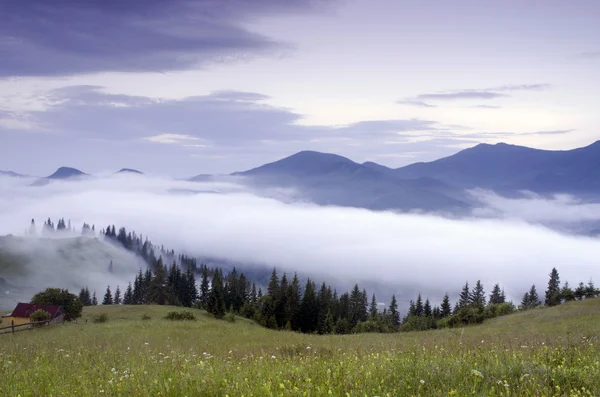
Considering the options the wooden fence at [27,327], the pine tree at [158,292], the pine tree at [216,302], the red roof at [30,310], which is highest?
the wooden fence at [27,327]

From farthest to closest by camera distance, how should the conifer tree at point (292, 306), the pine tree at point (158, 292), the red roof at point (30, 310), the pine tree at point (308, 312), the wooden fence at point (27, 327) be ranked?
the pine tree at point (158, 292) < the pine tree at point (308, 312) < the conifer tree at point (292, 306) < the red roof at point (30, 310) < the wooden fence at point (27, 327)

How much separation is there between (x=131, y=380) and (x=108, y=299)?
6363 inches

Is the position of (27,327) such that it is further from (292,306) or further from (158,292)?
(158,292)

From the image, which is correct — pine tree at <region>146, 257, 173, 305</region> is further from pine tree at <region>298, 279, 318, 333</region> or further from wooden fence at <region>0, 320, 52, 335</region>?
wooden fence at <region>0, 320, 52, 335</region>

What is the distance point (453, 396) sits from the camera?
6352mm

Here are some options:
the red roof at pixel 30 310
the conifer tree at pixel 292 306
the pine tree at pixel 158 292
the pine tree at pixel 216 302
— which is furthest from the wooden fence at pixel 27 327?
the pine tree at pixel 158 292

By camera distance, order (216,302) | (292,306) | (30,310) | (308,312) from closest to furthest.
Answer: (30,310), (216,302), (292,306), (308,312)

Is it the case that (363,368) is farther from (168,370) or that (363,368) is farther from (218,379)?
(168,370)

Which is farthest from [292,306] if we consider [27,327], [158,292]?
[27,327]

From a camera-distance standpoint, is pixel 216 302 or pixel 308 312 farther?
pixel 308 312

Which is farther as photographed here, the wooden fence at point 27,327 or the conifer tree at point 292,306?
the conifer tree at point 292,306

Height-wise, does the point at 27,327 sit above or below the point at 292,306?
above

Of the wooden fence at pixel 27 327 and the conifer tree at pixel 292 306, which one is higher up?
the wooden fence at pixel 27 327

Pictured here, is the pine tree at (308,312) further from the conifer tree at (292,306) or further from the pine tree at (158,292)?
the pine tree at (158,292)
